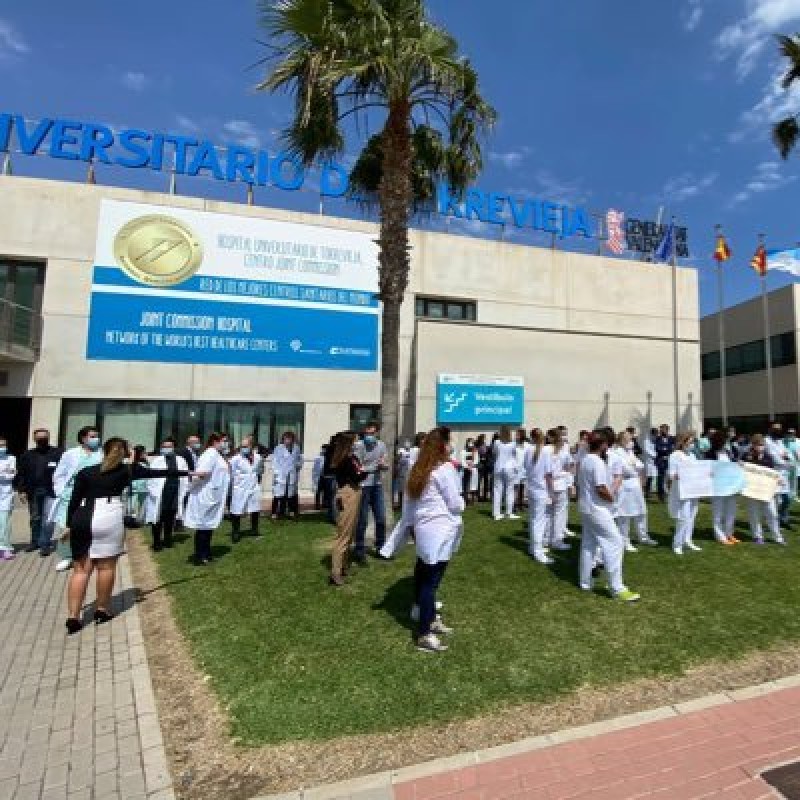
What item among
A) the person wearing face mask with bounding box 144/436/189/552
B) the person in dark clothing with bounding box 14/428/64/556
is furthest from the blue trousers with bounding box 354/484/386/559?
the person in dark clothing with bounding box 14/428/64/556

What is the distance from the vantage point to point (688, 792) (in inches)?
117

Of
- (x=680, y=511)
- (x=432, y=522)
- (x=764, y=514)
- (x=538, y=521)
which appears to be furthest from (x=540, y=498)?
(x=764, y=514)

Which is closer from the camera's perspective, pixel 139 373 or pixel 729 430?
pixel 729 430

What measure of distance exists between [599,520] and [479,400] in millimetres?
12423

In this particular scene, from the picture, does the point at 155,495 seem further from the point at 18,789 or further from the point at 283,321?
the point at 283,321

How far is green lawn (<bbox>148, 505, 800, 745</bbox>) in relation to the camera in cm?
402

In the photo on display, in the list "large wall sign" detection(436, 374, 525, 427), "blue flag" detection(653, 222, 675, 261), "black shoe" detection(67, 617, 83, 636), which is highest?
"blue flag" detection(653, 222, 675, 261)

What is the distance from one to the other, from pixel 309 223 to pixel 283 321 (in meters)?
3.76

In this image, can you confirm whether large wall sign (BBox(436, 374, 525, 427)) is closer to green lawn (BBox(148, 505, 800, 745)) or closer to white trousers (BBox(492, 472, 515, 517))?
white trousers (BBox(492, 472, 515, 517))

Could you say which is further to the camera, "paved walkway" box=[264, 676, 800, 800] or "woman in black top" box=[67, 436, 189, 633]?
"woman in black top" box=[67, 436, 189, 633]

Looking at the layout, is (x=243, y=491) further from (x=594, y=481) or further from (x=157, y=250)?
(x=157, y=250)

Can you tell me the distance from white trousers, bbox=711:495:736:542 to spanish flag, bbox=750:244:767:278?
66.7 feet

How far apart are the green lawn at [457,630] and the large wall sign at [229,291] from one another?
→ 10.4m

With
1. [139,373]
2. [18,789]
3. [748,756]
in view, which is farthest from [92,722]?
[139,373]
